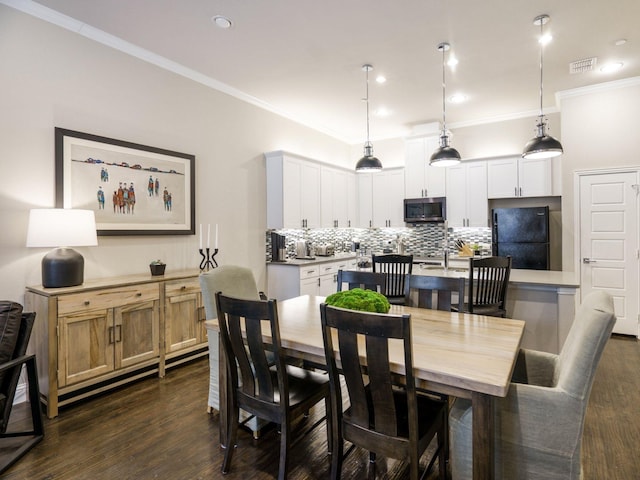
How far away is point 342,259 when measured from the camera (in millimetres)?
5855

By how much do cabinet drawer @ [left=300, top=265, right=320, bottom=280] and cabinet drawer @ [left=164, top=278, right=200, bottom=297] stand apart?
167cm

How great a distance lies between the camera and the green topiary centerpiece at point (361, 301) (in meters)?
1.92

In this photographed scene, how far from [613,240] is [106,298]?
18.6 ft

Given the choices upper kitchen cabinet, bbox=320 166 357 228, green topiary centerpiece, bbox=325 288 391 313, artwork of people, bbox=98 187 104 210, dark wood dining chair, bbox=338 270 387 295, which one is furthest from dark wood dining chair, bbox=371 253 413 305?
artwork of people, bbox=98 187 104 210

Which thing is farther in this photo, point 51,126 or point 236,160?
point 236,160

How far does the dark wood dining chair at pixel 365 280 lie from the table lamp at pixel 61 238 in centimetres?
198

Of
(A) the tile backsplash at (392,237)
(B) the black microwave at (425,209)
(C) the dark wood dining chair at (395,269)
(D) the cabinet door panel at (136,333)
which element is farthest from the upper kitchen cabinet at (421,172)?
(D) the cabinet door panel at (136,333)

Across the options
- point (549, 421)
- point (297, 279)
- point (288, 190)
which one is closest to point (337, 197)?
point (288, 190)

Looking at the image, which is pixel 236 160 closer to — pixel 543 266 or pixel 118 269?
pixel 118 269

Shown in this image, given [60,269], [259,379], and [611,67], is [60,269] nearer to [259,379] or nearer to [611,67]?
[259,379]

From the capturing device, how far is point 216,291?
7.96ft

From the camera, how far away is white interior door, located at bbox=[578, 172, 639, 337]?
4.40 metres

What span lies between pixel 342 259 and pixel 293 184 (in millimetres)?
1520

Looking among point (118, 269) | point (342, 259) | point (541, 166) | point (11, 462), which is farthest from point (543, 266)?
point (11, 462)
